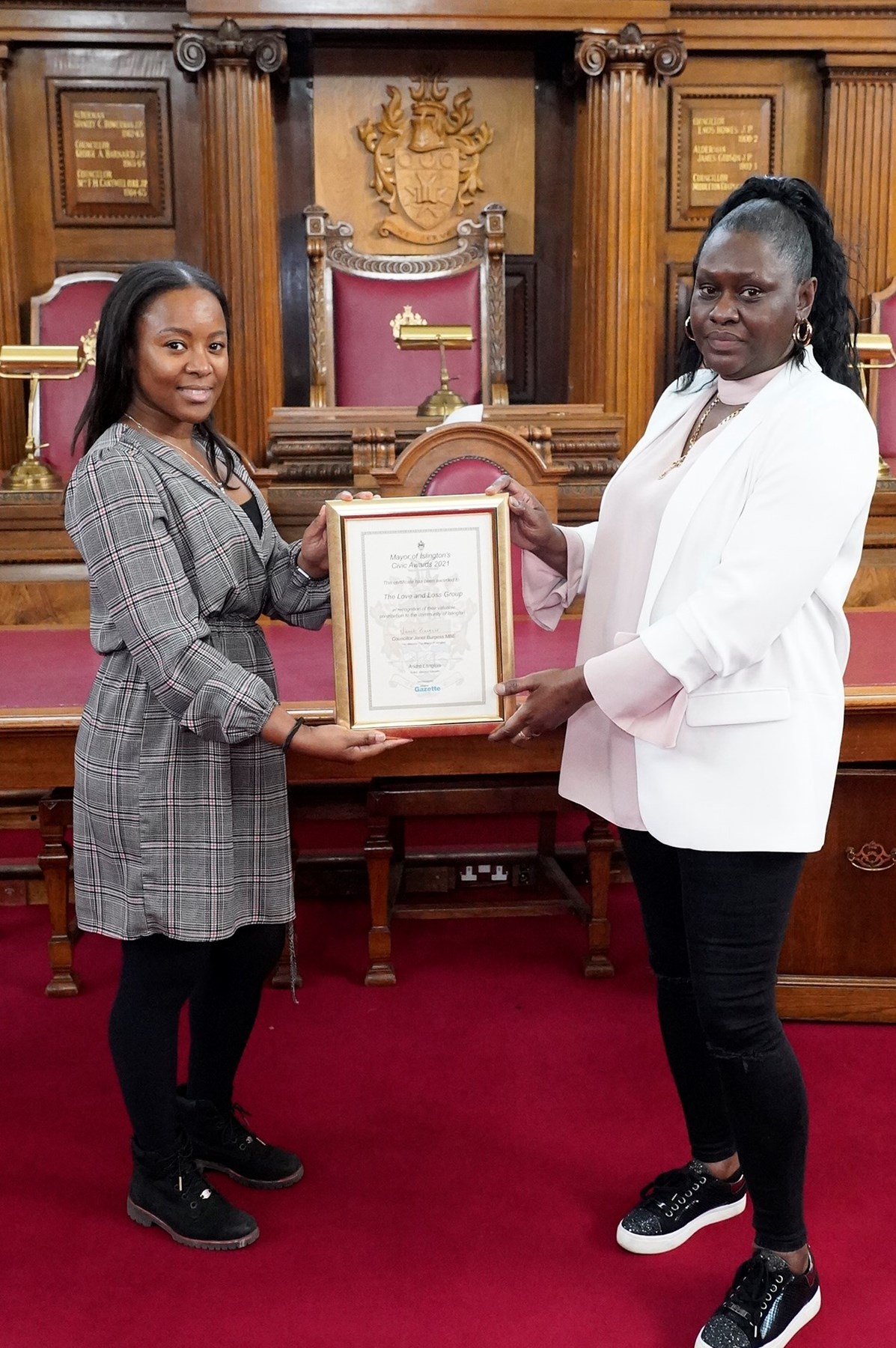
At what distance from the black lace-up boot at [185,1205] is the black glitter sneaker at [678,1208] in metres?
0.56

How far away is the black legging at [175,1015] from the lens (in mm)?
1704

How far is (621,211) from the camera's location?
500 cm

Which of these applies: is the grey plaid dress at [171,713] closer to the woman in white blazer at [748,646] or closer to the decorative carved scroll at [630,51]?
the woman in white blazer at [748,646]

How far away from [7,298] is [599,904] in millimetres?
3885

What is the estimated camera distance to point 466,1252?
1.78m

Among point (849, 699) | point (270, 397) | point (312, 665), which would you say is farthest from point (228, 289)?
point (849, 699)

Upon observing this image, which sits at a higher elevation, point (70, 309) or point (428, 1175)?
point (70, 309)

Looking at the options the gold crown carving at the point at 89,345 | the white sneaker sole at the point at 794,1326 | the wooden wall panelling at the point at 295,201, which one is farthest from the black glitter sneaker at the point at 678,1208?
the wooden wall panelling at the point at 295,201

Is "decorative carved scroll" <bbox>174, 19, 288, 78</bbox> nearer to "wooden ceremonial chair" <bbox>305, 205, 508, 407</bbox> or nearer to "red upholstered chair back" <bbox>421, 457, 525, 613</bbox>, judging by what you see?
"wooden ceremonial chair" <bbox>305, 205, 508, 407</bbox>

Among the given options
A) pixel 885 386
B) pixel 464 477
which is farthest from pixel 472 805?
pixel 885 386

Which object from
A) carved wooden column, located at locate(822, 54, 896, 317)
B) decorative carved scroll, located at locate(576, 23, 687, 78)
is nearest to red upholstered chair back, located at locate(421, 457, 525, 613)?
decorative carved scroll, located at locate(576, 23, 687, 78)

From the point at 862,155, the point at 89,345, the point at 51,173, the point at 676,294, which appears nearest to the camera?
the point at 89,345

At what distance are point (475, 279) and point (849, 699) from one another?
3.62 meters

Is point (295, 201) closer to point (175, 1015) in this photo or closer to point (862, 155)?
point (862, 155)
